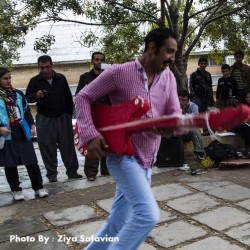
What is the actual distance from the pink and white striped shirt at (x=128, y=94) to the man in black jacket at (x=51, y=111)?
10.2 ft

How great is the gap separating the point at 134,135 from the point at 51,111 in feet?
10.8

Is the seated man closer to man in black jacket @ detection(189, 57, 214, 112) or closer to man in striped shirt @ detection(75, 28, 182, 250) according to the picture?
man in black jacket @ detection(189, 57, 214, 112)

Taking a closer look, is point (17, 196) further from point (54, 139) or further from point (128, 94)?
point (128, 94)

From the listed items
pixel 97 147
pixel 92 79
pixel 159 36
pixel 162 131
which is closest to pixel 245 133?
pixel 92 79

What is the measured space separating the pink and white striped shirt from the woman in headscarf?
2.47 metres

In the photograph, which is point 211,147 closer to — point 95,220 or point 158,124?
point 95,220

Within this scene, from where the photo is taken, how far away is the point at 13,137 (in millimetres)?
4797

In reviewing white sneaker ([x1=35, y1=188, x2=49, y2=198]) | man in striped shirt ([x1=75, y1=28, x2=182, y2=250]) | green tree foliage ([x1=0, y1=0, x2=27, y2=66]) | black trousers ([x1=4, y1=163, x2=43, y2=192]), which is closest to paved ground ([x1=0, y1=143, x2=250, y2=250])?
white sneaker ([x1=35, y1=188, x2=49, y2=198])

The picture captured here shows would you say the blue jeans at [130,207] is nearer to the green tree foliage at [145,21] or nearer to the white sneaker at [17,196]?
the white sneaker at [17,196]

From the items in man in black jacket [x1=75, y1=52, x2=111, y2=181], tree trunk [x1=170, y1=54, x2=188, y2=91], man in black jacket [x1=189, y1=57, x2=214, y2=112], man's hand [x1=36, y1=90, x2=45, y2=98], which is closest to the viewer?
man's hand [x1=36, y1=90, x2=45, y2=98]

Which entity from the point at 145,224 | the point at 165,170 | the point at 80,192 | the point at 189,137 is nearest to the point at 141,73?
the point at 145,224

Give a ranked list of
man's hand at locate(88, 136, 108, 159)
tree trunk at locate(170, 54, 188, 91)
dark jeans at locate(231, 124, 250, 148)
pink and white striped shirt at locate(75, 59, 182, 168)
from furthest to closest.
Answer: tree trunk at locate(170, 54, 188, 91) → dark jeans at locate(231, 124, 250, 148) → pink and white striped shirt at locate(75, 59, 182, 168) → man's hand at locate(88, 136, 108, 159)

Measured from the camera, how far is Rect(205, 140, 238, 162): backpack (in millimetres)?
5980

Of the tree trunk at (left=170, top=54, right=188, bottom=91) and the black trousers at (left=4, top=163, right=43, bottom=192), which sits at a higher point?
the tree trunk at (left=170, top=54, right=188, bottom=91)
